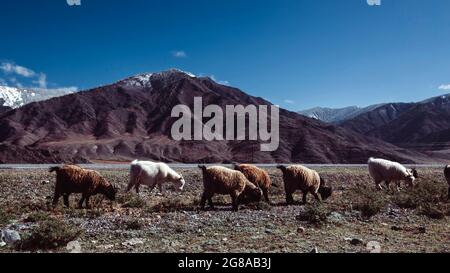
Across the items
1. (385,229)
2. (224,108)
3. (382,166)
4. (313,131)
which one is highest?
Answer: (224,108)

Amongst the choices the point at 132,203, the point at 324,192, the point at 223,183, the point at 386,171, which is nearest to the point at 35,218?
the point at 132,203

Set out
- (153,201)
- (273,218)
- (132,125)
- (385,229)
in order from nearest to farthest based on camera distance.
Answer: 1. (385,229)
2. (273,218)
3. (153,201)
4. (132,125)

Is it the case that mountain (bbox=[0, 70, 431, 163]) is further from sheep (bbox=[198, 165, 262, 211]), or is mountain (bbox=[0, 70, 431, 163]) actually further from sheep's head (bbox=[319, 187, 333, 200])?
sheep (bbox=[198, 165, 262, 211])

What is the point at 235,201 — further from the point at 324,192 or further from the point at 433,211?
the point at 433,211

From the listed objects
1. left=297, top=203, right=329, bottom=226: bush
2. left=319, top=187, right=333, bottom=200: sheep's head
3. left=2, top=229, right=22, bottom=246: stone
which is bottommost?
left=2, top=229, right=22, bottom=246: stone

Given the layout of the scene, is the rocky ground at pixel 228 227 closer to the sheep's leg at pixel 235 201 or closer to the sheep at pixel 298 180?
the sheep's leg at pixel 235 201

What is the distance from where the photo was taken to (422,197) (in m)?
19.3

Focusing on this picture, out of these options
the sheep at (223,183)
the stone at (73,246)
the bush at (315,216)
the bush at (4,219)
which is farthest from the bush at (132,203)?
the stone at (73,246)

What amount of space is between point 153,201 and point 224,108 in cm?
12997

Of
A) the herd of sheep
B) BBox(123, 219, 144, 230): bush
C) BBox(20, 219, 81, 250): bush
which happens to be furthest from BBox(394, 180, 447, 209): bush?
BBox(20, 219, 81, 250): bush

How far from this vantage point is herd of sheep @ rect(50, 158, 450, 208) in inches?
655

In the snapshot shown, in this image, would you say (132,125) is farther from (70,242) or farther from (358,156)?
(70,242)

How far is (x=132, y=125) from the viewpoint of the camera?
14488 centimetres
